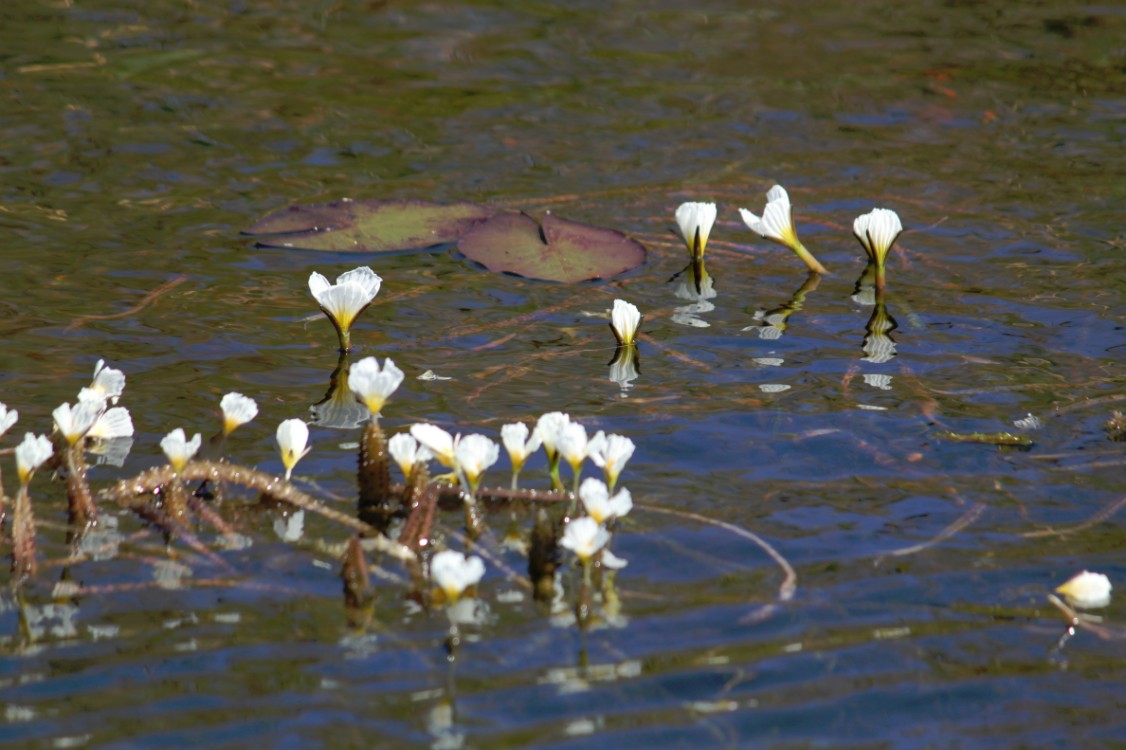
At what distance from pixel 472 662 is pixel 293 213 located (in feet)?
8.50

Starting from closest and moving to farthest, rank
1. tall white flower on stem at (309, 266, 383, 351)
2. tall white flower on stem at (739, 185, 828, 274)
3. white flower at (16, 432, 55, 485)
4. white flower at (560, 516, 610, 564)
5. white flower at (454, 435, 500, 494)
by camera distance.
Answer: white flower at (560, 516, 610, 564), white flower at (16, 432, 55, 485), white flower at (454, 435, 500, 494), tall white flower on stem at (309, 266, 383, 351), tall white flower on stem at (739, 185, 828, 274)

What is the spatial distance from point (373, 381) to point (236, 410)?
0.36 meters

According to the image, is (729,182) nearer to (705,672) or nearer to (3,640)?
(705,672)

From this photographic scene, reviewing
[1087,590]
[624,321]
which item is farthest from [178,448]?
[1087,590]

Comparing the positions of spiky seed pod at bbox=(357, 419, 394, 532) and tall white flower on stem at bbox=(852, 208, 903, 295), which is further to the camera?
tall white flower on stem at bbox=(852, 208, 903, 295)

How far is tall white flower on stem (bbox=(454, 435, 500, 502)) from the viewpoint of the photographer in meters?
2.77

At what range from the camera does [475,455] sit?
2.78 m

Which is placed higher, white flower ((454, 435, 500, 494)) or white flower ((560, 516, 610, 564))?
white flower ((454, 435, 500, 494))

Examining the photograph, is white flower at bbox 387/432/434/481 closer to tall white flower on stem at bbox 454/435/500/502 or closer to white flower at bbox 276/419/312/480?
tall white flower on stem at bbox 454/435/500/502

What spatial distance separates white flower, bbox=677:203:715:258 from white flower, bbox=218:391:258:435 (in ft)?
6.12

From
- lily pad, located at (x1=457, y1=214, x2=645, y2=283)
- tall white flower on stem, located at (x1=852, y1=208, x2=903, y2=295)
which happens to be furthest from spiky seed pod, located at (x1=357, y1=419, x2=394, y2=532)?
tall white flower on stem, located at (x1=852, y1=208, x2=903, y2=295)

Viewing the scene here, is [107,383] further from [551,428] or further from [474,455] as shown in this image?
[551,428]

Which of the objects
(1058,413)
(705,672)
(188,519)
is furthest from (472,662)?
(1058,413)

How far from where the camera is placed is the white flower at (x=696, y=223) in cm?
432
